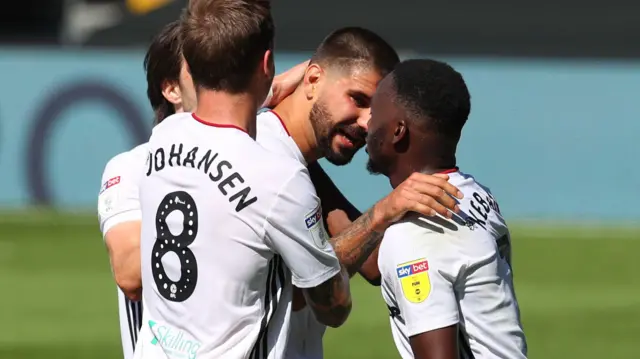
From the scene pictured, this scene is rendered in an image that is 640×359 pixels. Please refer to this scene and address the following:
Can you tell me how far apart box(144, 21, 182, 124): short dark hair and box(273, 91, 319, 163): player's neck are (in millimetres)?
454

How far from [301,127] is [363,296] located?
8461mm

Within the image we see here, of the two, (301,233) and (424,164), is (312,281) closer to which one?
(301,233)

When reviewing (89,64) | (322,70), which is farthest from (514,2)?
(322,70)

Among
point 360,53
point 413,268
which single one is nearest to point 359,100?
point 360,53

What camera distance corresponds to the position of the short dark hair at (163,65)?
4.95 metres

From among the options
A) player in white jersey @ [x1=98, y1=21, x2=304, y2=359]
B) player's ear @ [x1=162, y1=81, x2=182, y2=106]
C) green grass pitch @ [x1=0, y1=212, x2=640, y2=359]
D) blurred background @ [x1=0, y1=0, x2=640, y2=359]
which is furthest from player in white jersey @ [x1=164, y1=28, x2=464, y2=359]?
Result: blurred background @ [x1=0, y1=0, x2=640, y2=359]

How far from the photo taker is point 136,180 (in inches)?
178

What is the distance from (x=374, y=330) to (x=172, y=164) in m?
7.63

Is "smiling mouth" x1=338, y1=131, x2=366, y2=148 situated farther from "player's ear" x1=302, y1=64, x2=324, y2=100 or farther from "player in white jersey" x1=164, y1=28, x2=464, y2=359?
"player's ear" x1=302, y1=64, x2=324, y2=100

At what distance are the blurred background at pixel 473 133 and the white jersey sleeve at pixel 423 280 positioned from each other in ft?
28.6

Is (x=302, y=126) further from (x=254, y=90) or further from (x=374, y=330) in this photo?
(x=374, y=330)

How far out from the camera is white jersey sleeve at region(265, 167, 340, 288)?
12.1 ft

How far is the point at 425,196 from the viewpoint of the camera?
3855mm

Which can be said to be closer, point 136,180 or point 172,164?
point 172,164
